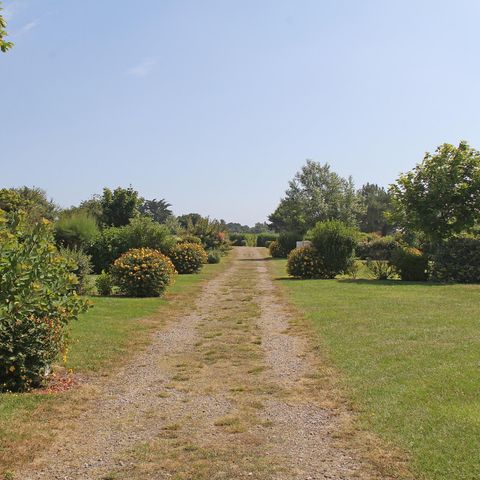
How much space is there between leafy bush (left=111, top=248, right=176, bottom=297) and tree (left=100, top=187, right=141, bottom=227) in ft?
56.1

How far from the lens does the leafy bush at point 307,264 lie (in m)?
22.8

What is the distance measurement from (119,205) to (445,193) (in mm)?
19131

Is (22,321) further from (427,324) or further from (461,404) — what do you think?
(427,324)

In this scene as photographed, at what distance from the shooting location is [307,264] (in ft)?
74.9

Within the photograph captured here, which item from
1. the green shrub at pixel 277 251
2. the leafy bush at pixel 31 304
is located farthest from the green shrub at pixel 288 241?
the leafy bush at pixel 31 304

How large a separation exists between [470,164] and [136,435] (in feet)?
66.8

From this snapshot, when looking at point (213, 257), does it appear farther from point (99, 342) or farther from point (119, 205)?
point (99, 342)

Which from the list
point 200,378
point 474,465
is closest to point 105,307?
point 200,378

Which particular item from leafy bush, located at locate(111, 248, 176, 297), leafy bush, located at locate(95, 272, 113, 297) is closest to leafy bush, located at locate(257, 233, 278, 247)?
leafy bush, located at locate(111, 248, 176, 297)

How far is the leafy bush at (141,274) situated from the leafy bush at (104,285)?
0.16 m

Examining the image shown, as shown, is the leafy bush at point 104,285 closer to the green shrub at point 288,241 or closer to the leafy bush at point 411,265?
the leafy bush at point 411,265

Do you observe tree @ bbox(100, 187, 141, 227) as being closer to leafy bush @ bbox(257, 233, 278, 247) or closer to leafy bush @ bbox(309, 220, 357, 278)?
leafy bush @ bbox(309, 220, 357, 278)

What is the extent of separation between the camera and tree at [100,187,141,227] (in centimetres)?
3288

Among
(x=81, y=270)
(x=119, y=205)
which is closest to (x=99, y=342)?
(x=81, y=270)
